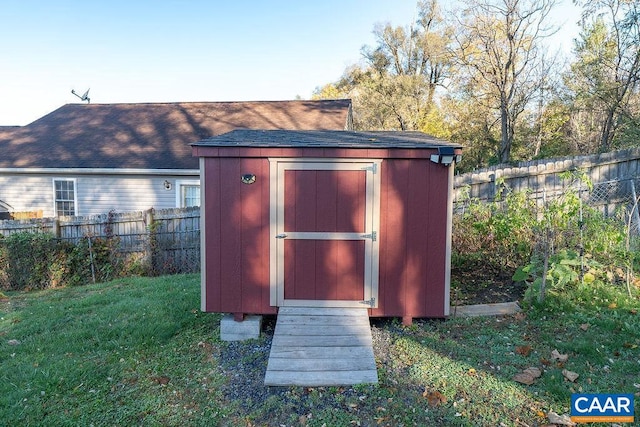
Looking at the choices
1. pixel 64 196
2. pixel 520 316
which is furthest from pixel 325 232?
pixel 64 196

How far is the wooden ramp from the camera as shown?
134 inches

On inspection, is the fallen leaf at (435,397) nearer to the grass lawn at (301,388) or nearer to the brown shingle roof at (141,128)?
the grass lawn at (301,388)

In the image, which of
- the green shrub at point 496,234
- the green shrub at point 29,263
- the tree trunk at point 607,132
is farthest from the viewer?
the tree trunk at point 607,132

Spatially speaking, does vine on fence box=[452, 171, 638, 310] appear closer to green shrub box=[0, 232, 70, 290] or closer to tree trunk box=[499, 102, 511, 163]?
green shrub box=[0, 232, 70, 290]

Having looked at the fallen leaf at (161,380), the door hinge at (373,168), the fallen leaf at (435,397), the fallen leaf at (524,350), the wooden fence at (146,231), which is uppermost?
the door hinge at (373,168)

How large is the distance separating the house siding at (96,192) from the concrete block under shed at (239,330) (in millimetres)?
6997

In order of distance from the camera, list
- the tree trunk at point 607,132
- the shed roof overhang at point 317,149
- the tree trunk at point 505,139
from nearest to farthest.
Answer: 1. the shed roof overhang at point 317,149
2. the tree trunk at point 607,132
3. the tree trunk at point 505,139

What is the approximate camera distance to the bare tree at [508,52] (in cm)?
1538

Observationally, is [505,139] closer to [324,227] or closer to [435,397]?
[324,227]

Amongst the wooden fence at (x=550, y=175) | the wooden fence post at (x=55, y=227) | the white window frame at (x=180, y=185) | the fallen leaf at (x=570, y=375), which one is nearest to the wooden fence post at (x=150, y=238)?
the wooden fence post at (x=55, y=227)

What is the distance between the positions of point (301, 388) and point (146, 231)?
252 inches

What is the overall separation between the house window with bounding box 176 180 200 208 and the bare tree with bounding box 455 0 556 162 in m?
13.1

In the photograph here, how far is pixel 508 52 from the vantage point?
16141 millimetres

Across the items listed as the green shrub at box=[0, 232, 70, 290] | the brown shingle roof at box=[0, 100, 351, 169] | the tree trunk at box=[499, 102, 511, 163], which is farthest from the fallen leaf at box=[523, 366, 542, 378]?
the tree trunk at box=[499, 102, 511, 163]
